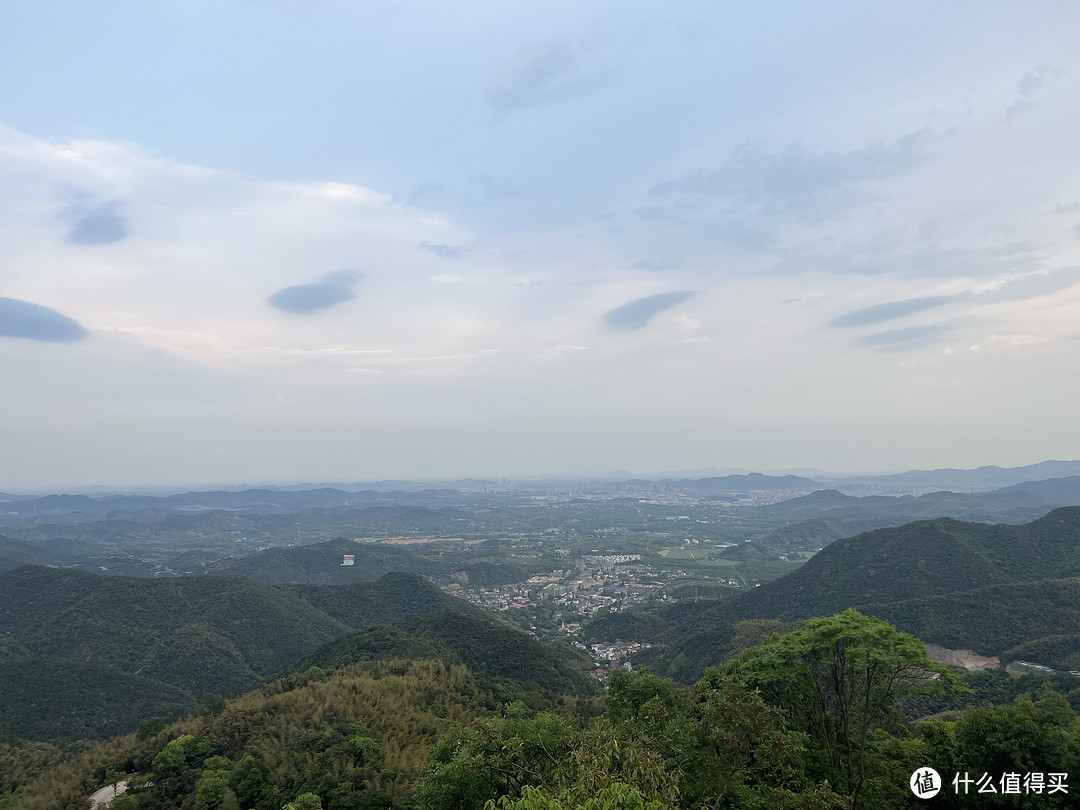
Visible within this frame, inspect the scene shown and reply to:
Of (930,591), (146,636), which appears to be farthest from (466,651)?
(930,591)

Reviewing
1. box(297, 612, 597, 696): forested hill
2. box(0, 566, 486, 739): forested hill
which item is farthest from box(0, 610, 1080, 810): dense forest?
box(0, 566, 486, 739): forested hill

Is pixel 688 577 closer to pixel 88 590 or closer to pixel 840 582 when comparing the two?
pixel 840 582

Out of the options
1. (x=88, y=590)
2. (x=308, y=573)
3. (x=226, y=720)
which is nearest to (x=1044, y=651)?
(x=226, y=720)

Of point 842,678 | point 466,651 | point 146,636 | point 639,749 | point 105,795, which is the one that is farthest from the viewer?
point 146,636

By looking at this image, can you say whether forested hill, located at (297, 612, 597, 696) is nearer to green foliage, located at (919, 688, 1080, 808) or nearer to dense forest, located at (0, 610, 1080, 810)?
A: dense forest, located at (0, 610, 1080, 810)

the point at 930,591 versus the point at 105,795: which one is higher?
the point at 105,795

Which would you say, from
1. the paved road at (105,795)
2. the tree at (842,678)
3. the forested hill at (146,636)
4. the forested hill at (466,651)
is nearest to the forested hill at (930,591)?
the forested hill at (466,651)

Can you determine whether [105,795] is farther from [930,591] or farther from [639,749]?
[930,591]
